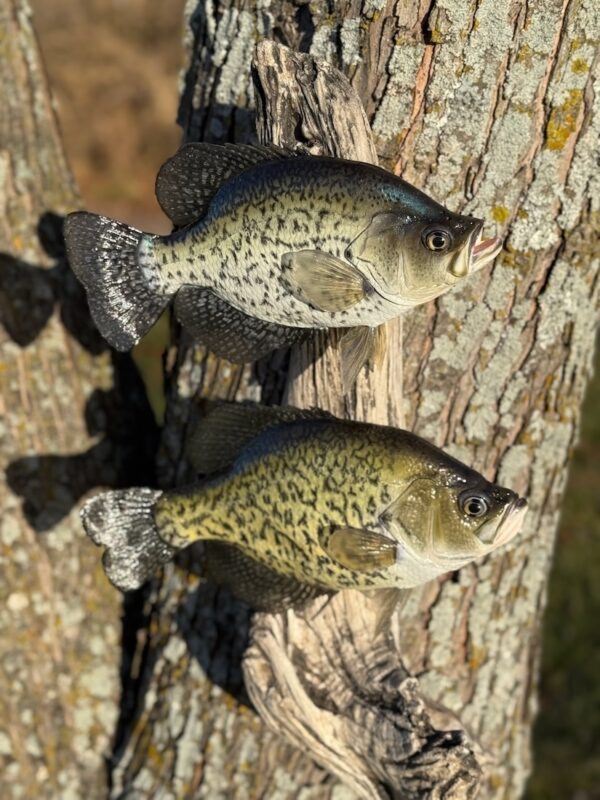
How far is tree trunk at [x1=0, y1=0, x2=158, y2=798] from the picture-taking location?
2256 mm

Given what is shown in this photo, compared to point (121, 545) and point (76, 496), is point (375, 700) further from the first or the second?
point (76, 496)

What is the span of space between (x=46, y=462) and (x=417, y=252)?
1.23 meters

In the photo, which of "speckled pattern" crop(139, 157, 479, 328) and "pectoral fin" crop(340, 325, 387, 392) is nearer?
"speckled pattern" crop(139, 157, 479, 328)

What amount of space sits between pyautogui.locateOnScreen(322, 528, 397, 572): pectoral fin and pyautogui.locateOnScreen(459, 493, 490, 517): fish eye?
0.12 meters

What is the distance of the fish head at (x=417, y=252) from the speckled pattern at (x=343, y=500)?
0.86ft

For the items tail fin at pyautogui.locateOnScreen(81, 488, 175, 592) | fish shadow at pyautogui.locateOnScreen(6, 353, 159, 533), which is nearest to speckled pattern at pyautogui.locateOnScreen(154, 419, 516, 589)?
tail fin at pyautogui.locateOnScreen(81, 488, 175, 592)

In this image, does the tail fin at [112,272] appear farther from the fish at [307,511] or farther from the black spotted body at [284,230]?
the fish at [307,511]

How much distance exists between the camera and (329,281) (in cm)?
141

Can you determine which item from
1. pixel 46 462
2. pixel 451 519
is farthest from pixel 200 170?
pixel 46 462

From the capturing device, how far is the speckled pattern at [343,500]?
4.93 ft

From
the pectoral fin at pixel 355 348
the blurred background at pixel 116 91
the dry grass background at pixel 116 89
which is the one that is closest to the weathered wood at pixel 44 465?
the pectoral fin at pixel 355 348

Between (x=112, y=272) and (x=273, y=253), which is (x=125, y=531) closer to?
(x=112, y=272)

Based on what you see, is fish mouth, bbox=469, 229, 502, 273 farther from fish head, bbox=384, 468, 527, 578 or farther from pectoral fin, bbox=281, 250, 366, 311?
fish head, bbox=384, 468, 527, 578

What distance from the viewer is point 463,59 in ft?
5.53
